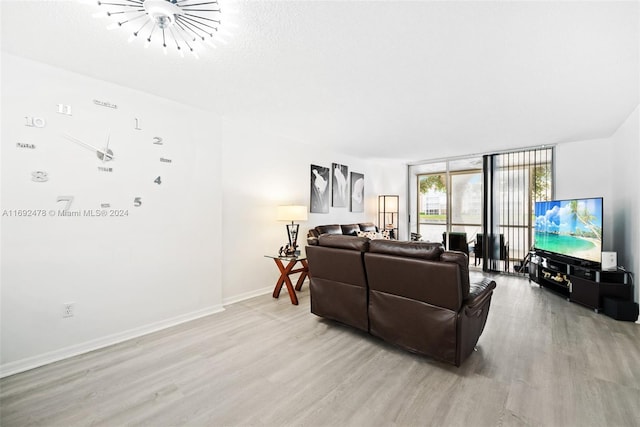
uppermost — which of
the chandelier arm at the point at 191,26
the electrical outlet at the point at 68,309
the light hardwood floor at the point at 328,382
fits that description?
the chandelier arm at the point at 191,26

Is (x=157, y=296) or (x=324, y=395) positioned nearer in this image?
(x=324, y=395)

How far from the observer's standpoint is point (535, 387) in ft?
6.39

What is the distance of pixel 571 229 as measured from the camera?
12.8 feet

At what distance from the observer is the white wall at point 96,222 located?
221 cm

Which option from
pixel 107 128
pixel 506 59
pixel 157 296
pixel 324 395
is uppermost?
pixel 506 59

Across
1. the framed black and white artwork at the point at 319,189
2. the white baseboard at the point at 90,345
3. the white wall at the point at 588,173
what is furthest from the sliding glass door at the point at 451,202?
the white baseboard at the point at 90,345

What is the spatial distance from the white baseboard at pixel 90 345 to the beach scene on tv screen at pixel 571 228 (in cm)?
495

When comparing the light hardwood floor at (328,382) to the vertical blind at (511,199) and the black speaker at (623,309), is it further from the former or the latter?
the vertical blind at (511,199)

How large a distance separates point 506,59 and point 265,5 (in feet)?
6.12

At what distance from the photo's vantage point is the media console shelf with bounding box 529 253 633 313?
330cm

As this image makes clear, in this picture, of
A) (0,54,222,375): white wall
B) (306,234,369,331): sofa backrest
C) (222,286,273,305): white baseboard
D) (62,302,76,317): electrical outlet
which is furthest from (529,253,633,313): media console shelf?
(62,302,76,317): electrical outlet

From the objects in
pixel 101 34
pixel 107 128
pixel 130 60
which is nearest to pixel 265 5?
pixel 101 34

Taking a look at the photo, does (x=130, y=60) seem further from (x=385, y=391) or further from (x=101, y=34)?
(x=385, y=391)

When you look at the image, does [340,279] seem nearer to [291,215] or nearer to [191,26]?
[291,215]
